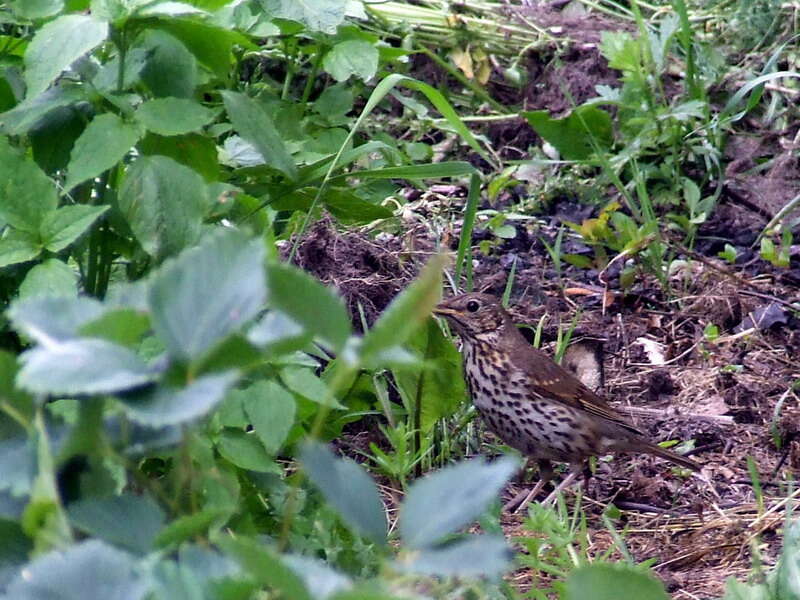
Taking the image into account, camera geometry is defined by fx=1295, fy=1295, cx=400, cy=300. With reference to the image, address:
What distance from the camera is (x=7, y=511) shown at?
129cm

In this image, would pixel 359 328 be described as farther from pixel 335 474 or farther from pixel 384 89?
pixel 335 474

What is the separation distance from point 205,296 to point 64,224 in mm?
1476

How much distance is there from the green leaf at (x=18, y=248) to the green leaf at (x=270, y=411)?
0.48 metres

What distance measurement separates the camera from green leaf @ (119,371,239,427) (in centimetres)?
102

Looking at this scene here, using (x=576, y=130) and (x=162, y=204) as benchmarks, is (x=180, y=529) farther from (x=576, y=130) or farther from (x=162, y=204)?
(x=576, y=130)

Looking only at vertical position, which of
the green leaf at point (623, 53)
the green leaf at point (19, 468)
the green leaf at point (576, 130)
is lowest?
the green leaf at point (576, 130)

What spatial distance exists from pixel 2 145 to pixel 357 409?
6.10ft

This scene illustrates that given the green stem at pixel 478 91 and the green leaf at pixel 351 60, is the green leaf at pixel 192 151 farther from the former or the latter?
the green stem at pixel 478 91

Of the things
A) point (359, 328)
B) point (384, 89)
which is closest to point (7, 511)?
point (384, 89)

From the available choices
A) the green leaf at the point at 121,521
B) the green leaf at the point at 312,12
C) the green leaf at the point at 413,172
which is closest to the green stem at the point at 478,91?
the green leaf at the point at 413,172

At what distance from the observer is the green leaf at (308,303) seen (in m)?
1.05

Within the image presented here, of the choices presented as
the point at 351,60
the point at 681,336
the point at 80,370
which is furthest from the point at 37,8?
the point at 681,336

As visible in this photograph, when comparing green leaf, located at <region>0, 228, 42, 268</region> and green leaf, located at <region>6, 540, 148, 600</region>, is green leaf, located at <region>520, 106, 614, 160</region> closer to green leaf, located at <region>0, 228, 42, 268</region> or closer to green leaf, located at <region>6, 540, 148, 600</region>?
green leaf, located at <region>0, 228, 42, 268</region>

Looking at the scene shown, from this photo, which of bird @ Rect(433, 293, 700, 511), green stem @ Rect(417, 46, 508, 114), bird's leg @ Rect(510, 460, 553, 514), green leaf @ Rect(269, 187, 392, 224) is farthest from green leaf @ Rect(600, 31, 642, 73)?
green leaf @ Rect(269, 187, 392, 224)
